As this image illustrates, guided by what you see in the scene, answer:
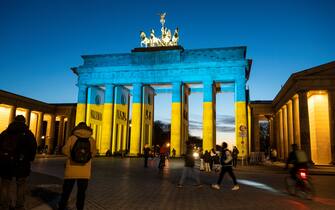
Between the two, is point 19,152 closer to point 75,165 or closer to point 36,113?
point 75,165

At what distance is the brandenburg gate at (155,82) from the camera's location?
45.2 m

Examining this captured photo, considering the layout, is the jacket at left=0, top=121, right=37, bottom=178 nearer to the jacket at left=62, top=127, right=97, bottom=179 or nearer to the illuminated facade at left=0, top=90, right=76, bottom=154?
the jacket at left=62, top=127, right=97, bottom=179

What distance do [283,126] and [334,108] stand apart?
13.5m

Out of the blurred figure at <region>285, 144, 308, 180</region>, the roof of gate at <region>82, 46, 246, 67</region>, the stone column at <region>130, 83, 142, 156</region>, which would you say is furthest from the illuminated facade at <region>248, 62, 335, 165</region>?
the stone column at <region>130, 83, 142, 156</region>

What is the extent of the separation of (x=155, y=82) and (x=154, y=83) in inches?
13.9

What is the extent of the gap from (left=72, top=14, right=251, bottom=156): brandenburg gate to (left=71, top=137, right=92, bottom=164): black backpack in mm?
38887

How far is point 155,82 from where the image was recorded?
4712cm

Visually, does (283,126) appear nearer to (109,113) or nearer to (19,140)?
(109,113)

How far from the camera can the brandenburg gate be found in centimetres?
4519

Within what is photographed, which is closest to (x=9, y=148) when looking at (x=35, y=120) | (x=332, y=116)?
(x=332, y=116)

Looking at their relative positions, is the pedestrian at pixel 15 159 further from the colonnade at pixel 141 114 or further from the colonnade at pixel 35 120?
the colonnade at pixel 35 120

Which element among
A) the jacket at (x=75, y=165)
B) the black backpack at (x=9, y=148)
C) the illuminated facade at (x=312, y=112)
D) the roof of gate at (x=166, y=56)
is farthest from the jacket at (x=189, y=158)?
the roof of gate at (x=166, y=56)

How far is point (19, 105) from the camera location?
44844 mm

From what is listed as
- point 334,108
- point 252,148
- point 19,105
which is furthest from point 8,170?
point 252,148
